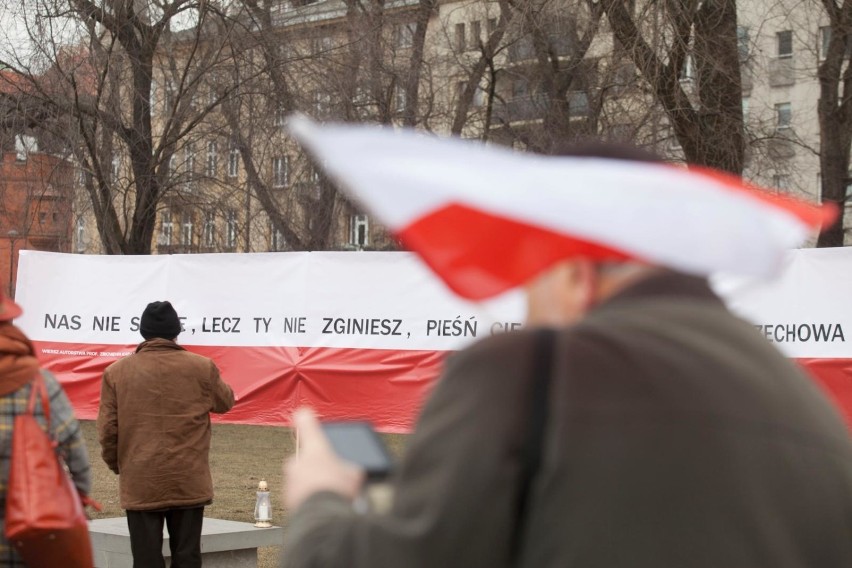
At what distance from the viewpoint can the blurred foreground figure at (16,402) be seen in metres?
4.33

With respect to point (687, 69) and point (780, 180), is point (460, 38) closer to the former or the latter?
point (780, 180)

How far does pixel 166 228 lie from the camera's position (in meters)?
20.2

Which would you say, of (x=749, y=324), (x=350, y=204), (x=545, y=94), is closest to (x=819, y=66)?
(x=545, y=94)

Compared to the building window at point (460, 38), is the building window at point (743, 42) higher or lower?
lower

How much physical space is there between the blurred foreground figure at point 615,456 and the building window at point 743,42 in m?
13.6

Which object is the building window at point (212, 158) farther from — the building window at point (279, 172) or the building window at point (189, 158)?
the building window at point (279, 172)

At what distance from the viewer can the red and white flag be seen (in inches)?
69.2

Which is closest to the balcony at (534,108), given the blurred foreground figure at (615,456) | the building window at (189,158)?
the building window at (189,158)

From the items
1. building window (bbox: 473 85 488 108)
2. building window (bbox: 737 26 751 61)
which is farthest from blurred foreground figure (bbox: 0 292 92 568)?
building window (bbox: 473 85 488 108)

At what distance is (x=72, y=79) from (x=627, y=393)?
A: 15219 mm

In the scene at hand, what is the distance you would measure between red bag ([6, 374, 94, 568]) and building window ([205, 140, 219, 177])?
13.8m

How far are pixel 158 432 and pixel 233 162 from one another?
1192cm

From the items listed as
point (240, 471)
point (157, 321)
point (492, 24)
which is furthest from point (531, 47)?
point (157, 321)

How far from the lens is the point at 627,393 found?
5.53ft
